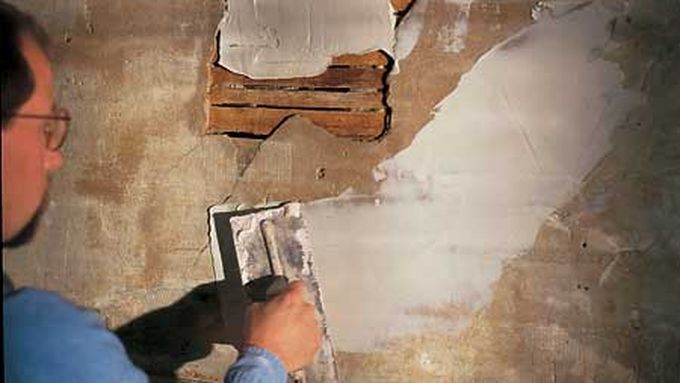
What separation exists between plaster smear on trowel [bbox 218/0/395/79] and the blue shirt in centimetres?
114

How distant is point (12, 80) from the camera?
90 centimetres

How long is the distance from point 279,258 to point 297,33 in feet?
1.59

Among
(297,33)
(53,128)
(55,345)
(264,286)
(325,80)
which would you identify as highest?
(297,33)

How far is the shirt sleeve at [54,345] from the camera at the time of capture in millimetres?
1018

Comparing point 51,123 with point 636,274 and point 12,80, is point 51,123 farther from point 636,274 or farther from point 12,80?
point 636,274

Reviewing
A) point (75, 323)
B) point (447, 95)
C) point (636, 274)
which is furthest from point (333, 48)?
point (75, 323)

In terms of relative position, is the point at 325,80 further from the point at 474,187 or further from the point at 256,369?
the point at 256,369

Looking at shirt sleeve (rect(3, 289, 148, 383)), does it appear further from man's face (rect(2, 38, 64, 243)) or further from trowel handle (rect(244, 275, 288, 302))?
trowel handle (rect(244, 275, 288, 302))

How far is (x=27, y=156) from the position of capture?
0.93 meters

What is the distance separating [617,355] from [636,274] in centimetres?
17

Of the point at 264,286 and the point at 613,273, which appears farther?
the point at 264,286

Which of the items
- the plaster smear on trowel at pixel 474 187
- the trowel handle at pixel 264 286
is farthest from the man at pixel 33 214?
the plaster smear on trowel at pixel 474 187

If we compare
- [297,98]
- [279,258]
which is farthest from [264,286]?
[297,98]

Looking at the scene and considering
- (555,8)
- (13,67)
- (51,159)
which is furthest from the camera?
(555,8)
